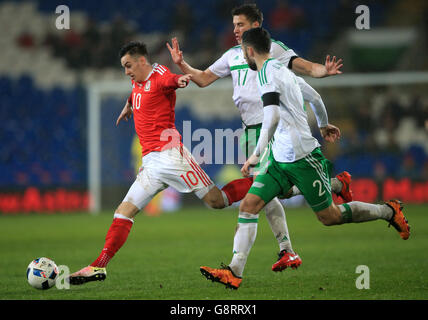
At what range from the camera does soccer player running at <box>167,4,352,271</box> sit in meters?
6.43

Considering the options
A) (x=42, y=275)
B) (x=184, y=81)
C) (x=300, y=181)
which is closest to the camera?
(x=300, y=181)

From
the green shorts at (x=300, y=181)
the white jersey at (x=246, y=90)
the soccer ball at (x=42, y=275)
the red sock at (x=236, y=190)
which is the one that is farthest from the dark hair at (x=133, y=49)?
the soccer ball at (x=42, y=275)

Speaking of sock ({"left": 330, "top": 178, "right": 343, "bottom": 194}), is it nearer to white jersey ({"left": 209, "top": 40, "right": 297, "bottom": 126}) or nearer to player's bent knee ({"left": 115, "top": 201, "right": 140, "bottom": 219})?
white jersey ({"left": 209, "top": 40, "right": 297, "bottom": 126})

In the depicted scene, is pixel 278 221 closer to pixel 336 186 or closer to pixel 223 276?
pixel 336 186

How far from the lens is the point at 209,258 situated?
8391mm

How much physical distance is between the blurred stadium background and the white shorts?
9.61 metres

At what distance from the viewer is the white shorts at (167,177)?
6430 millimetres

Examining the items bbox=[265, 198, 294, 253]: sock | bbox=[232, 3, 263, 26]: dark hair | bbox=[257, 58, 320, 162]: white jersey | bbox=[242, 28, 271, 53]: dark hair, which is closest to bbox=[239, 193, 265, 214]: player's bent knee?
bbox=[257, 58, 320, 162]: white jersey

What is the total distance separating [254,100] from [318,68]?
0.83m

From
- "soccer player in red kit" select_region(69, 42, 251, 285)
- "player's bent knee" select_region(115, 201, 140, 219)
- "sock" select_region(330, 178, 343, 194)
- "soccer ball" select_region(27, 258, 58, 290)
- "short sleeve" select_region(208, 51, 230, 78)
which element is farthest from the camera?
"short sleeve" select_region(208, 51, 230, 78)

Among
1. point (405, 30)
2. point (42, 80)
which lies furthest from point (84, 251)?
point (405, 30)

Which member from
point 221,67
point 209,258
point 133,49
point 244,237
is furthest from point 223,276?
point 209,258
